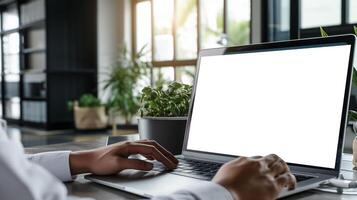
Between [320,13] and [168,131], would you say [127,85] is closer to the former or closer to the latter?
[320,13]

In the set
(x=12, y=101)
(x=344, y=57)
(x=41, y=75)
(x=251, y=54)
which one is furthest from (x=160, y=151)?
(x=12, y=101)

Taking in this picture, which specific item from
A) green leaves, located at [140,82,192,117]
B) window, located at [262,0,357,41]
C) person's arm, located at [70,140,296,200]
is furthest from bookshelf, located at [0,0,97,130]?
person's arm, located at [70,140,296,200]

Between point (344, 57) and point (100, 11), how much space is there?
6.45 meters

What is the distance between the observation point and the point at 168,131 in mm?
1078

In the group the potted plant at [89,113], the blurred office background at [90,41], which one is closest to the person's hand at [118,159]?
the blurred office background at [90,41]

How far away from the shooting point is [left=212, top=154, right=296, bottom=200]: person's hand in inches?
22.7

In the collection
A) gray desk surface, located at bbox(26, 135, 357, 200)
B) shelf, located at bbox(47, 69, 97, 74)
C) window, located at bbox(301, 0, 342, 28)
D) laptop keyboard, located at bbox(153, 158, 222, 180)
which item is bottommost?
gray desk surface, located at bbox(26, 135, 357, 200)

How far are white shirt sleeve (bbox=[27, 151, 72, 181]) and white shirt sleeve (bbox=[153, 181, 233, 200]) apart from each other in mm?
401

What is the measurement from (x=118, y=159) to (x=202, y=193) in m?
0.36

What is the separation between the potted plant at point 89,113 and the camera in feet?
21.0

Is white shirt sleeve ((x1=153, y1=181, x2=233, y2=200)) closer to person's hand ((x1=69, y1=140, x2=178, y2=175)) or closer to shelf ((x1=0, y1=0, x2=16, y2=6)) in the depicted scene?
person's hand ((x1=69, y1=140, x2=178, y2=175))

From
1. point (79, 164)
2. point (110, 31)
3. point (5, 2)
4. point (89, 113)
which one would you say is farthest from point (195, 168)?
point (5, 2)

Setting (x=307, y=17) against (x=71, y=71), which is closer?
(x=307, y=17)

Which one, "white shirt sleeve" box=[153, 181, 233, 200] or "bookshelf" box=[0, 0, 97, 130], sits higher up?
"bookshelf" box=[0, 0, 97, 130]
